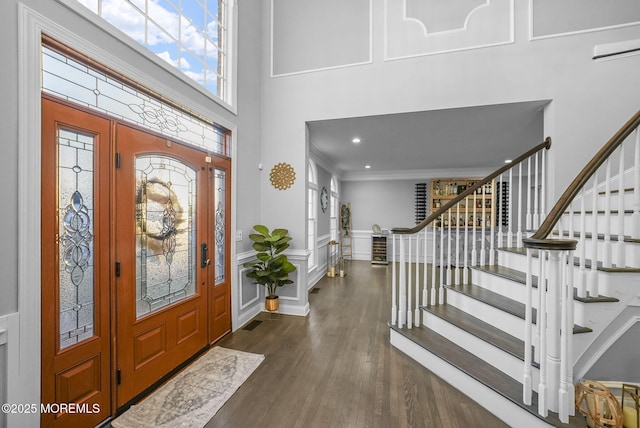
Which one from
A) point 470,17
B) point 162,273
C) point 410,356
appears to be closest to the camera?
point 162,273

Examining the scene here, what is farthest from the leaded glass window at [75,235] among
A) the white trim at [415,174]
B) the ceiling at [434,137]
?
the white trim at [415,174]

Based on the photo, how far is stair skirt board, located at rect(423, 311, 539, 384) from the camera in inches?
74.2

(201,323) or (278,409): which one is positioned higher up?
(201,323)

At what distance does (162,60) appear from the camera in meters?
2.19

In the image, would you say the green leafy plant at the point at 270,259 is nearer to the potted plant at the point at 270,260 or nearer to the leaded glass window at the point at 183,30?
the potted plant at the point at 270,260

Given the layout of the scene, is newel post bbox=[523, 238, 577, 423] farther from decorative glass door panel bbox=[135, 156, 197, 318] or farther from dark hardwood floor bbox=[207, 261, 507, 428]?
decorative glass door panel bbox=[135, 156, 197, 318]

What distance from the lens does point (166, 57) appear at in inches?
93.0

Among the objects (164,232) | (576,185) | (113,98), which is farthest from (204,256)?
(576,185)

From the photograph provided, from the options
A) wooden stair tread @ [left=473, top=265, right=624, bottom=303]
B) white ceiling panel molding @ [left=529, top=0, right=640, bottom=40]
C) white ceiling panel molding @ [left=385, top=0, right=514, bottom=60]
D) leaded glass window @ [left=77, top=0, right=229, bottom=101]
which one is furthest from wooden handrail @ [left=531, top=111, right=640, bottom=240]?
leaded glass window @ [left=77, top=0, right=229, bottom=101]

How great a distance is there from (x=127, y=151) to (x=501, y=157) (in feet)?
21.6

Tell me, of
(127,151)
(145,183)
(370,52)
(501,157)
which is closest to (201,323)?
(145,183)

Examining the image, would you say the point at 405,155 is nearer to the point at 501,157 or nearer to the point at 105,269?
the point at 501,157

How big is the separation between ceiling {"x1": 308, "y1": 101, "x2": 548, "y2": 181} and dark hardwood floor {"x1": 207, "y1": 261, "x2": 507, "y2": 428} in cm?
276

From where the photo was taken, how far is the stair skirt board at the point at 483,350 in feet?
6.18
